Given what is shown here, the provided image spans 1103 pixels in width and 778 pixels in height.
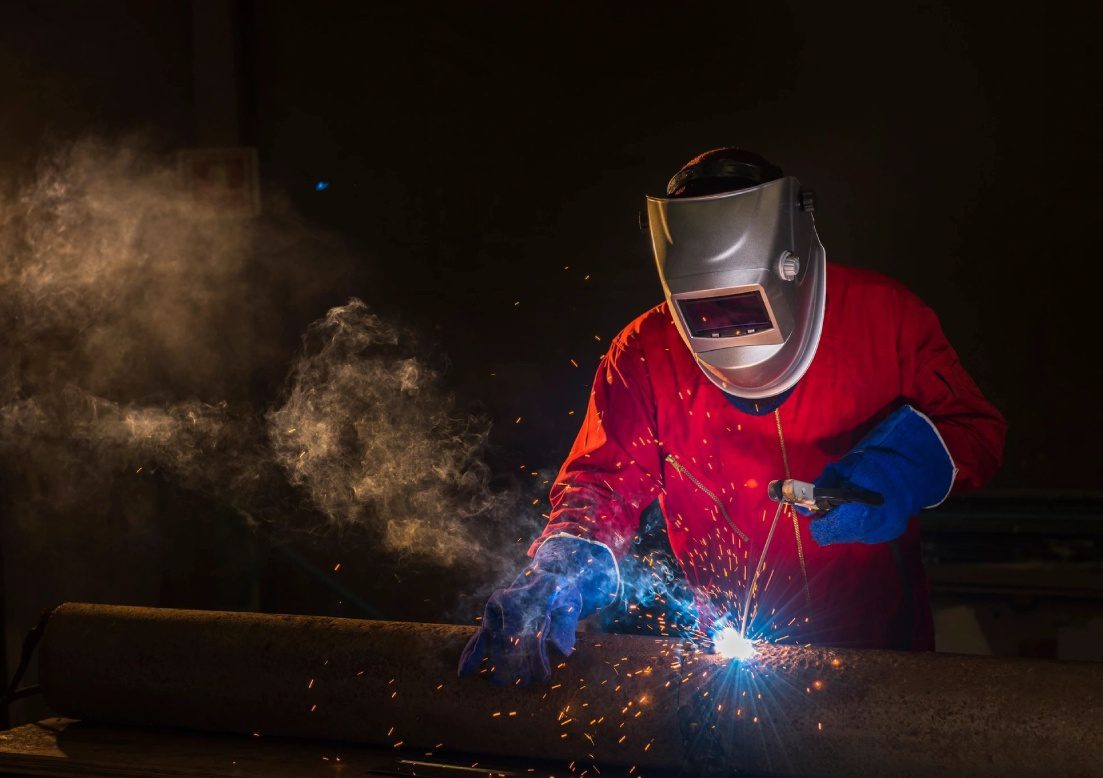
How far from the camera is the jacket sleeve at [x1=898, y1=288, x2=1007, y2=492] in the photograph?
2.09 metres

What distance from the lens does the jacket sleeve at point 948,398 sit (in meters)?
2.09

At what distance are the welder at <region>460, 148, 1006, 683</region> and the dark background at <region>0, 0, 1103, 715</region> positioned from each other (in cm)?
156

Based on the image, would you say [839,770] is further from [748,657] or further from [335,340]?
[335,340]

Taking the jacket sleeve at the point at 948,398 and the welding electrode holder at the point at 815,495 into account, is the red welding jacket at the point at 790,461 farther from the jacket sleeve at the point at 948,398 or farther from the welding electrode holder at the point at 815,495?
the welding electrode holder at the point at 815,495

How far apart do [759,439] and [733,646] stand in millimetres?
491

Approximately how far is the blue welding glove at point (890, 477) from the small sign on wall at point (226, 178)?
328cm

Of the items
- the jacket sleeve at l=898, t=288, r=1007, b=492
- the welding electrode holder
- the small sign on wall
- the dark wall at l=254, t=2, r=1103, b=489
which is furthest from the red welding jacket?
the small sign on wall

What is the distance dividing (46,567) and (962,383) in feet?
11.6

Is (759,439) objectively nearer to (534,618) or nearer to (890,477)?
(890,477)

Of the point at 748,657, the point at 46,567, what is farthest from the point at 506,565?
the point at 748,657

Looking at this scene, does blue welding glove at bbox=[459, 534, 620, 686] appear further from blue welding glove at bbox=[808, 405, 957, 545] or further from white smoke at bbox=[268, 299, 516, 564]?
white smoke at bbox=[268, 299, 516, 564]

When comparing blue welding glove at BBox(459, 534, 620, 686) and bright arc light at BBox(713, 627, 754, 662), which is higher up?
blue welding glove at BBox(459, 534, 620, 686)

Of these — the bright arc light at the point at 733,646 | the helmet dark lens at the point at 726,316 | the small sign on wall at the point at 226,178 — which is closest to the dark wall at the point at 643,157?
the small sign on wall at the point at 226,178

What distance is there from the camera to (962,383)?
7.06 feet
